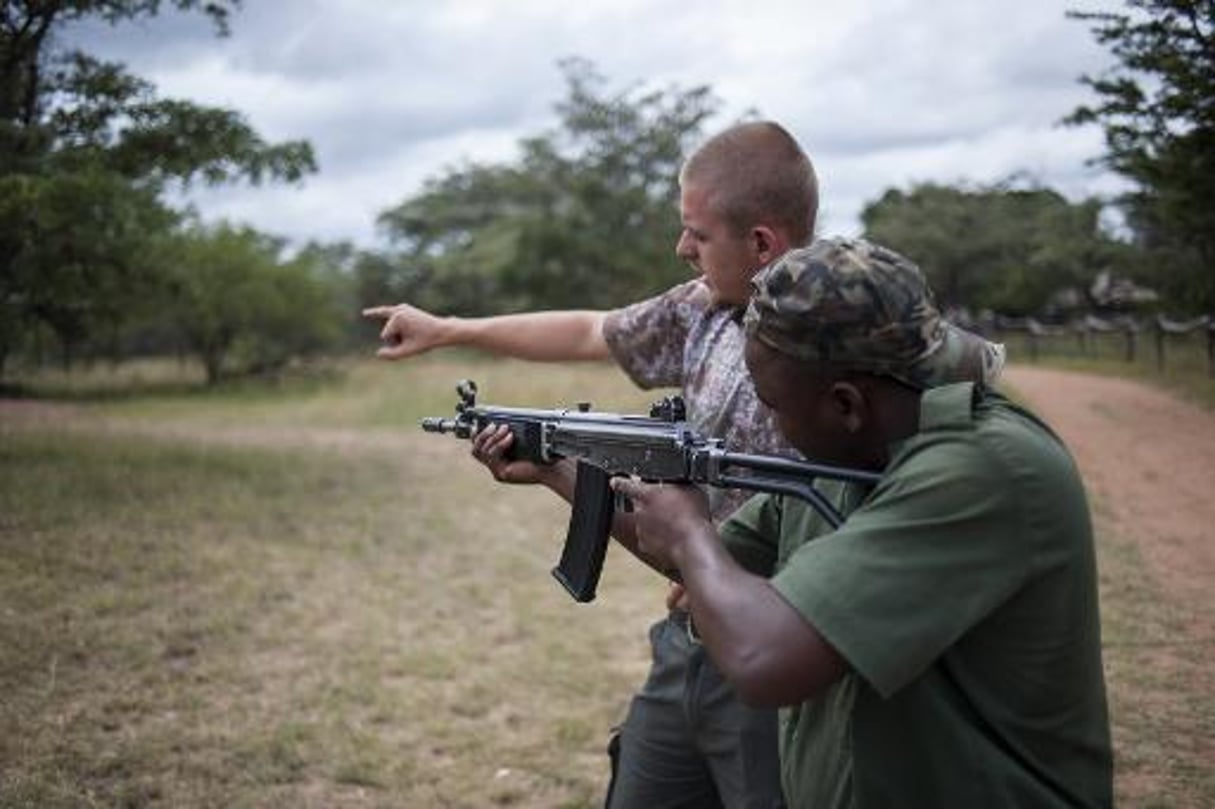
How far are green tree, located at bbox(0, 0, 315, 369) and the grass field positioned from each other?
83.9 inches

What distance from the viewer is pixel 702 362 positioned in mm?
3121

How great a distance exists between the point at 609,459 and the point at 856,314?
976 millimetres

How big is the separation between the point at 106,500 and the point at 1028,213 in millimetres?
8528

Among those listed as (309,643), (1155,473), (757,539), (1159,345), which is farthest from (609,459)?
(309,643)

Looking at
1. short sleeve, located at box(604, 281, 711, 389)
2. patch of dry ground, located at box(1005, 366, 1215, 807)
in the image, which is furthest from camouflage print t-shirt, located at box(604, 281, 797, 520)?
patch of dry ground, located at box(1005, 366, 1215, 807)

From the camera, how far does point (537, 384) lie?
860 inches

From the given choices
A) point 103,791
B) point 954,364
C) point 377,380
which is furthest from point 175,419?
point 954,364

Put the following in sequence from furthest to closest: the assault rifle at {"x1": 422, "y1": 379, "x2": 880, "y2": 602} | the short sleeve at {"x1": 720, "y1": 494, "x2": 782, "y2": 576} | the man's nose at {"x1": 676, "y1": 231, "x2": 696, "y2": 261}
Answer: the man's nose at {"x1": 676, "y1": 231, "x2": 696, "y2": 261} < the short sleeve at {"x1": 720, "y1": 494, "x2": 782, "y2": 576} < the assault rifle at {"x1": 422, "y1": 379, "x2": 880, "y2": 602}

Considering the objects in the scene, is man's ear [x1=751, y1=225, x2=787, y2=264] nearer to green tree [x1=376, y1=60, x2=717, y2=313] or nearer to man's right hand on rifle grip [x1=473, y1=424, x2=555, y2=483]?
man's right hand on rifle grip [x1=473, y1=424, x2=555, y2=483]

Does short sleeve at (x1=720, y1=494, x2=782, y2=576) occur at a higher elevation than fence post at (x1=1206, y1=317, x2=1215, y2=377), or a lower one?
lower

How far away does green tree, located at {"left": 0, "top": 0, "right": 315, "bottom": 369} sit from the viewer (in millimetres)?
10328

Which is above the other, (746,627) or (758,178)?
(758,178)

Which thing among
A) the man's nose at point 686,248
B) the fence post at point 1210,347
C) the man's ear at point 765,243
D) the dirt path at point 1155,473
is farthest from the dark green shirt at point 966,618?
the fence post at point 1210,347

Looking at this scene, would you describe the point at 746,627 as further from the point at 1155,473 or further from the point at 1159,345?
the point at 1159,345
